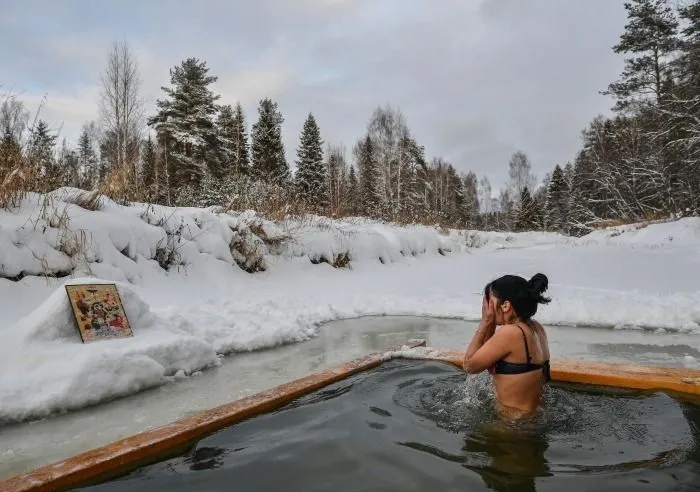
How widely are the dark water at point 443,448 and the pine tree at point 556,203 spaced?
136 ft

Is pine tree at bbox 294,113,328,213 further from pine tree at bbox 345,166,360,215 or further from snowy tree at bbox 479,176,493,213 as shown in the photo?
snowy tree at bbox 479,176,493,213

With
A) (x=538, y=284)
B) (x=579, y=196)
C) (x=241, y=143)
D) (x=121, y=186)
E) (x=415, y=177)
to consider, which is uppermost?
(x=241, y=143)

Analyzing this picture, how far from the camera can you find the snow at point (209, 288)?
316cm

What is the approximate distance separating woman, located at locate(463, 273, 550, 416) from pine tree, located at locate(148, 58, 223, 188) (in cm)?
2246

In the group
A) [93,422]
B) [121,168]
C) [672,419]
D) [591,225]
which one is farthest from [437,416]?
[591,225]

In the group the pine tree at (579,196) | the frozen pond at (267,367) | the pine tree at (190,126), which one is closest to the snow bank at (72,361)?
the frozen pond at (267,367)

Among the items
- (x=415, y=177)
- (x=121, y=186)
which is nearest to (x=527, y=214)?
(x=415, y=177)

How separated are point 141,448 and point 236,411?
531 millimetres

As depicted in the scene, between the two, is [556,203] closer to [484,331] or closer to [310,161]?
[310,161]

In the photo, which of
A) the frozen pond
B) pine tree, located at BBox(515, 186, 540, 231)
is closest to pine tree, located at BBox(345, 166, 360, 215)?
pine tree, located at BBox(515, 186, 540, 231)

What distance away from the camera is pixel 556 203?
42469 millimetres

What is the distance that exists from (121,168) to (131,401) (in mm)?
5002

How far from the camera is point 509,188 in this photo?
5112 centimetres

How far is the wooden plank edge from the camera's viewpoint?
1649 mm
